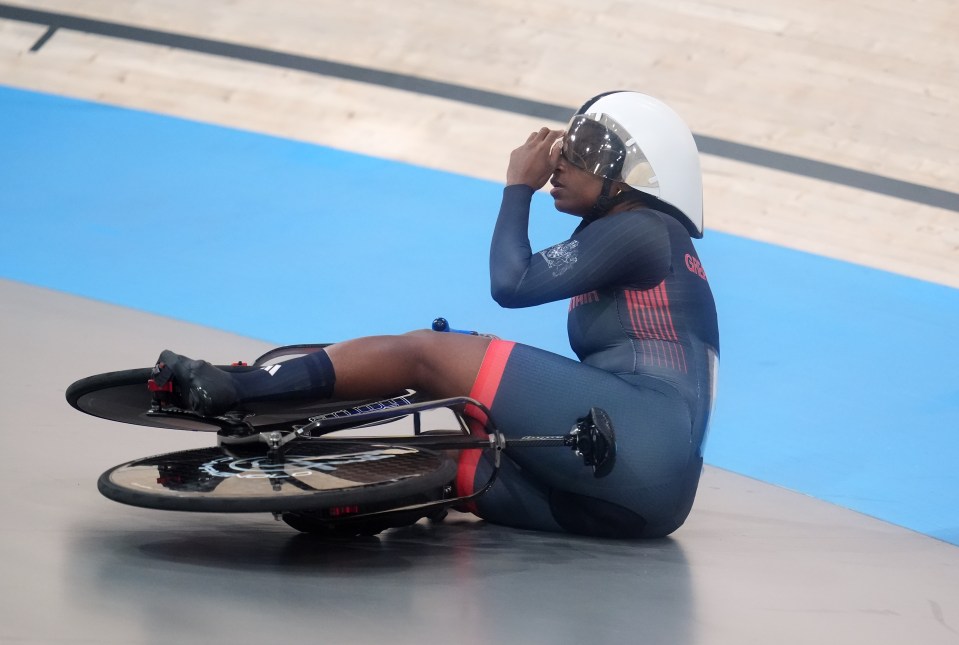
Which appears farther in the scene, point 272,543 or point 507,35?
point 507,35

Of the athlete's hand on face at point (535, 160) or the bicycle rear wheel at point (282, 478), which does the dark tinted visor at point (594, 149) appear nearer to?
the athlete's hand on face at point (535, 160)

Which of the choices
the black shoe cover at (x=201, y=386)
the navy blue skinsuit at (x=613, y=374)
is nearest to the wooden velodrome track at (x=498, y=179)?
the navy blue skinsuit at (x=613, y=374)

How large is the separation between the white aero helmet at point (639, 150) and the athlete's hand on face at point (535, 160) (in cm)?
4

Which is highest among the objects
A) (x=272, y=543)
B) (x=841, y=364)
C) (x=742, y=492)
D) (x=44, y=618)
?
(x=841, y=364)

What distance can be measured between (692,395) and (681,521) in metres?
0.29

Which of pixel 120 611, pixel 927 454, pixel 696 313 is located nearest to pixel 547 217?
pixel 927 454

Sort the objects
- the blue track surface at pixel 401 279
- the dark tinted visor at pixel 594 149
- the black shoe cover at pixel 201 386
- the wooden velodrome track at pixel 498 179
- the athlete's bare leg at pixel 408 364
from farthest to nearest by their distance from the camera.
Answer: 1. the blue track surface at pixel 401 279
2. the dark tinted visor at pixel 594 149
3. the athlete's bare leg at pixel 408 364
4. the black shoe cover at pixel 201 386
5. the wooden velodrome track at pixel 498 179

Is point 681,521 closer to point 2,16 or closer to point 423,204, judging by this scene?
point 423,204

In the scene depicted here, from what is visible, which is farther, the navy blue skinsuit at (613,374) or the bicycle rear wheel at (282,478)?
the navy blue skinsuit at (613,374)

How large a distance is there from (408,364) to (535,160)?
0.61 m

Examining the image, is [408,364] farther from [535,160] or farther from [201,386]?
[535,160]

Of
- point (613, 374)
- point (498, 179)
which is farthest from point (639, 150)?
point (498, 179)

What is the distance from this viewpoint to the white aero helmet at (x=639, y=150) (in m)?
2.84

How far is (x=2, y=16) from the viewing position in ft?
27.3
